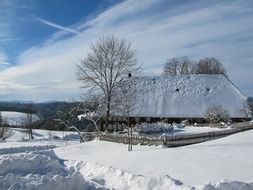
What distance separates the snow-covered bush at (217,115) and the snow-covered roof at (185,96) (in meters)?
1.80

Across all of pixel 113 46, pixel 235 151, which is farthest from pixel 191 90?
pixel 235 151

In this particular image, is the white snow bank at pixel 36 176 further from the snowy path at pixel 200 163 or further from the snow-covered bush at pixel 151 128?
the snow-covered bush at pixel 151 128

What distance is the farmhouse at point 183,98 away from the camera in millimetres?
46844

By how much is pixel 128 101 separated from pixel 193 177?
15.8 m

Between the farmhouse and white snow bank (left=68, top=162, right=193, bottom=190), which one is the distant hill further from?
white snow bank (left=68, top=162, right=193, bottom=190)

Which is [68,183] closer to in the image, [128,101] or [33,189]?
[33,189]

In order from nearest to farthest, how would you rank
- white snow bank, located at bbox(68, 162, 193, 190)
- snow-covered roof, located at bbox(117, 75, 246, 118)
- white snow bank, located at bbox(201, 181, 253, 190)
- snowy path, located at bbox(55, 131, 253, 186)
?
Answer: white snow bank, located at bbox(201, 181, 253, 190) → white snow bank, located at bbox(68, 162, 193, 190) → snowy path, located at bbox(55, 131, 253, 186) → snow-covered roof, located at bbox(117, 75, 246, 118)

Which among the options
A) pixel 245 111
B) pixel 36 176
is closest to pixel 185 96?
pixel 245 111

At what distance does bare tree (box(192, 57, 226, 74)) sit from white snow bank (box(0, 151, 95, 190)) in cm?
6331

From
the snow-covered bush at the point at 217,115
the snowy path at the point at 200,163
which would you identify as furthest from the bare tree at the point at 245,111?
the snowy path at the point at 200,163

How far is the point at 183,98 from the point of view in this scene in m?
49.4

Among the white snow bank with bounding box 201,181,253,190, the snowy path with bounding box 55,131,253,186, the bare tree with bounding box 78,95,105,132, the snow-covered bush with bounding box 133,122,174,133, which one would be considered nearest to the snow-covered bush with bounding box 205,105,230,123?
the snow-covered bush with bounding box 133,122,174,133

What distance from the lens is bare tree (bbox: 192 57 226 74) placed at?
75188 millimetres

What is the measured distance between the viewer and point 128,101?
27875 mm
